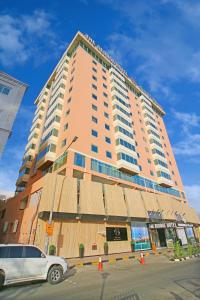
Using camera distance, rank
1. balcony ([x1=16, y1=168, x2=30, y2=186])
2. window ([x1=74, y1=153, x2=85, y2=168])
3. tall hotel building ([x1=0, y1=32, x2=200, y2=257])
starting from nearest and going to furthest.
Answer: tall hotel building ([x1=0, y1=32, x2=200, y2=257])
window ([x1=74, y1=153, x2=85, y2=168])
balcony ([x1=16, y1=168, x2=30, y2=186])

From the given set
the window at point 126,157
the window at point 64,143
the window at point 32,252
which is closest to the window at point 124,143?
the window at point 126,157

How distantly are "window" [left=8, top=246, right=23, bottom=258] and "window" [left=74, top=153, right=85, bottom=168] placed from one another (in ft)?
61.5

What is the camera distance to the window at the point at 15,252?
28.6 feet

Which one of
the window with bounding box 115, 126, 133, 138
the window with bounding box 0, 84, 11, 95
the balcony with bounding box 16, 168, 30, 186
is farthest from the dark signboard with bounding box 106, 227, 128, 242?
the window with bounding box 0, 84, 11, 95

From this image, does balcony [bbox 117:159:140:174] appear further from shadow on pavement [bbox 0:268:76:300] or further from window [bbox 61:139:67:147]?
shadow on pavement [bbox 0:268:76:300]

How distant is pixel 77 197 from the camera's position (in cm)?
2269

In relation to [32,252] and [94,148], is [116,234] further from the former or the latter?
[32,252]

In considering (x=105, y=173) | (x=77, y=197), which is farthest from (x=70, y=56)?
(x=77, y=197)

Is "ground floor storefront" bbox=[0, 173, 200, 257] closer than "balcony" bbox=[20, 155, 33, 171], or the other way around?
"ground floor storefront" bbox=[0, 173, 200, 257]

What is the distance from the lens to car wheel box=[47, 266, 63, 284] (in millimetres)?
9247

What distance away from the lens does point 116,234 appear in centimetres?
2467

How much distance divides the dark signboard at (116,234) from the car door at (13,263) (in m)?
A: 16.8

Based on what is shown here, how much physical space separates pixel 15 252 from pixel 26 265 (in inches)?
32.3

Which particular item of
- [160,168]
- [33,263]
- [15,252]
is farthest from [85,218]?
[160,168]
